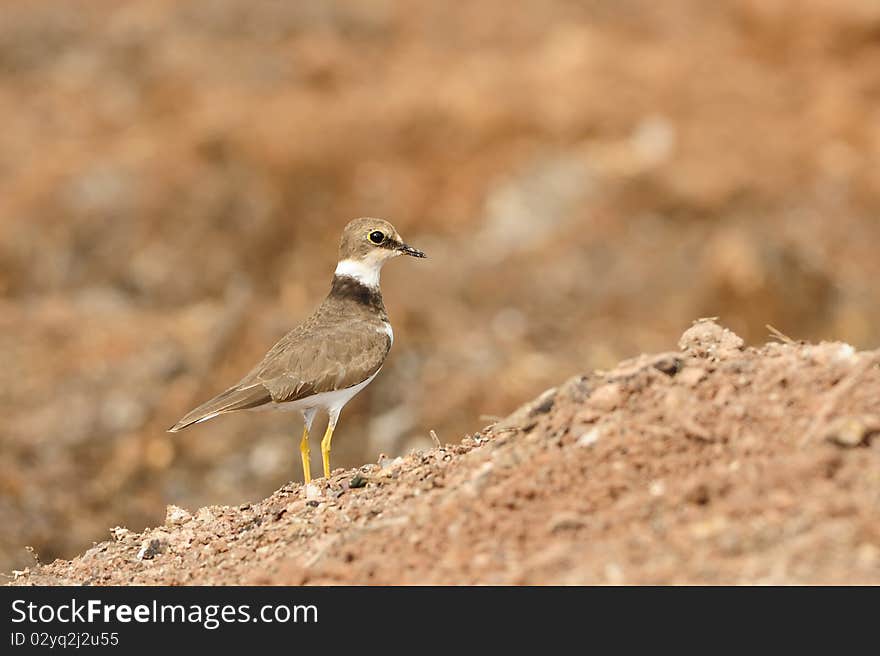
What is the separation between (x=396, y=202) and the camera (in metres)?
23.4

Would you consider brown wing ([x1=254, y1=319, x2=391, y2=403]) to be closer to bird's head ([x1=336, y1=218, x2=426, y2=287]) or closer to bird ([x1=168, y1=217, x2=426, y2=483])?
bird ([x1=168, y1=217, x2=426, y2=483])

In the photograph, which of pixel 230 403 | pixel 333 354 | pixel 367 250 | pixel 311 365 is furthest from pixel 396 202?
pixel 230 403

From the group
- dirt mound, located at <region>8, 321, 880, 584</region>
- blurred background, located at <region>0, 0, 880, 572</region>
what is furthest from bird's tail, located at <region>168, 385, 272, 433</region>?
blurred background, located at <region>0, 0, 880, 572</region>

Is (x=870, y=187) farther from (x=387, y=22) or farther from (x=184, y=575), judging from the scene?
(x=184, y=575)

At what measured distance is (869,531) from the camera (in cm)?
532

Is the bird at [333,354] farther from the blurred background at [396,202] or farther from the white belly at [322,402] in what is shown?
the blurred background at [396,202]

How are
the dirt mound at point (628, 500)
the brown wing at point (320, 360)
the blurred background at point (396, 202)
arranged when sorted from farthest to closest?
the blurred background at point (396, 202)
the brown wing at point (320, 360)
the dirt mound at point (628, 500)

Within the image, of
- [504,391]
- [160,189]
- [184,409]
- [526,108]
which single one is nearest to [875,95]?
[526,108]

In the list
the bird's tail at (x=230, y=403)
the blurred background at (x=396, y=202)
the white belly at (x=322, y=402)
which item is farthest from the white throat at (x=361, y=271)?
the blurred background at (x=396, y=202)

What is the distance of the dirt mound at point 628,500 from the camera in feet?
17.5

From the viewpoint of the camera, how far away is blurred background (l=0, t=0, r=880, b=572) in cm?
1644

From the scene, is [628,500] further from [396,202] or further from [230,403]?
[396,202]

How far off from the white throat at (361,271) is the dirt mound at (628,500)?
10.0 feet
